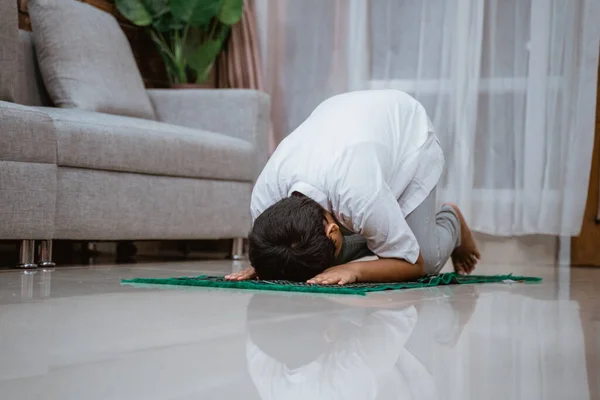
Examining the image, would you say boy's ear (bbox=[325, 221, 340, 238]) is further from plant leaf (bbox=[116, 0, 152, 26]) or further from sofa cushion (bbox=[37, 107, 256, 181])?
plant leaf (bbox=[116, 0, 152, 26])

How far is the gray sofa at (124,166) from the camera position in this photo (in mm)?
2838

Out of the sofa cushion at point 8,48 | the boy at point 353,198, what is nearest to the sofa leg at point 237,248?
the sofa cushion at point 8,48

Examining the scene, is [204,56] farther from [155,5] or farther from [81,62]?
[81,62]

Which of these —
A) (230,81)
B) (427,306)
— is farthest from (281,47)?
(427,306)

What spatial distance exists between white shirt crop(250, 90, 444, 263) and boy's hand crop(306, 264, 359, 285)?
0.10 m

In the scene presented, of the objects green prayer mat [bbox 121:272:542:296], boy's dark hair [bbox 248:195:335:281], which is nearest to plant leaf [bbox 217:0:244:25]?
green prayer mat [bbox 121:272:542:296]

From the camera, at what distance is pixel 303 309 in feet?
5.78

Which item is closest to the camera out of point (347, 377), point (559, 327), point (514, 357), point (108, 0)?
point (347, 377)

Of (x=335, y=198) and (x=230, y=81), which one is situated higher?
(x=230, y=81)

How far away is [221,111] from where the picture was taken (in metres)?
4.05

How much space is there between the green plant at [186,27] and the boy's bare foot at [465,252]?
198cm

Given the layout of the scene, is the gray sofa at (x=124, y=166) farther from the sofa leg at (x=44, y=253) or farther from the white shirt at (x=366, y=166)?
the white shirt at (x=366, y=166)

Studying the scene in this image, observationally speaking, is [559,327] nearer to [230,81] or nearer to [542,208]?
[542,208]

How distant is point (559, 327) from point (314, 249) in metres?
0.76
